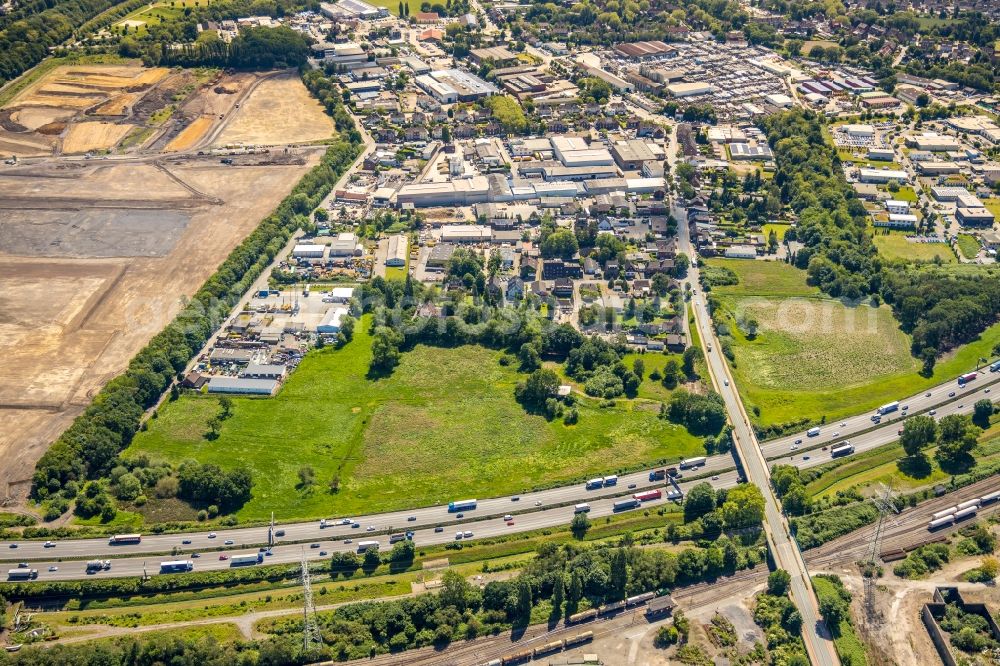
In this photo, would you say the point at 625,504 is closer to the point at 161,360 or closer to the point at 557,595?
the point at 557,595

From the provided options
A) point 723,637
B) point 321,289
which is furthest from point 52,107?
point 723,637

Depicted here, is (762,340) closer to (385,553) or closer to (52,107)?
(385,553)

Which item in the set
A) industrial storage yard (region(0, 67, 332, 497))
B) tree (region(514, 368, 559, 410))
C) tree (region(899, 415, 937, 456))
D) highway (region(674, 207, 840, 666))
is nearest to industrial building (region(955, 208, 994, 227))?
highway (region(674, 207, 840, 666))

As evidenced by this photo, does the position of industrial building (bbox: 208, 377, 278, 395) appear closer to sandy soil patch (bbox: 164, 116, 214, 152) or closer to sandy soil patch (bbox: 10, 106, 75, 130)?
sandy soil patch (bbox: 164, 116, 214, 152)

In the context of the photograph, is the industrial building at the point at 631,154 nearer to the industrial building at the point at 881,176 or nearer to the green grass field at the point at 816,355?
the industrial building at the point at 881,176

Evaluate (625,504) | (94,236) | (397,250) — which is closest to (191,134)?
(94,236)

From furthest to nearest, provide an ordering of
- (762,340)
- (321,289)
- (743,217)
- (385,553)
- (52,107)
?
(52,107) → (743,217) → (321,289) → (762,340) → (385,553)
